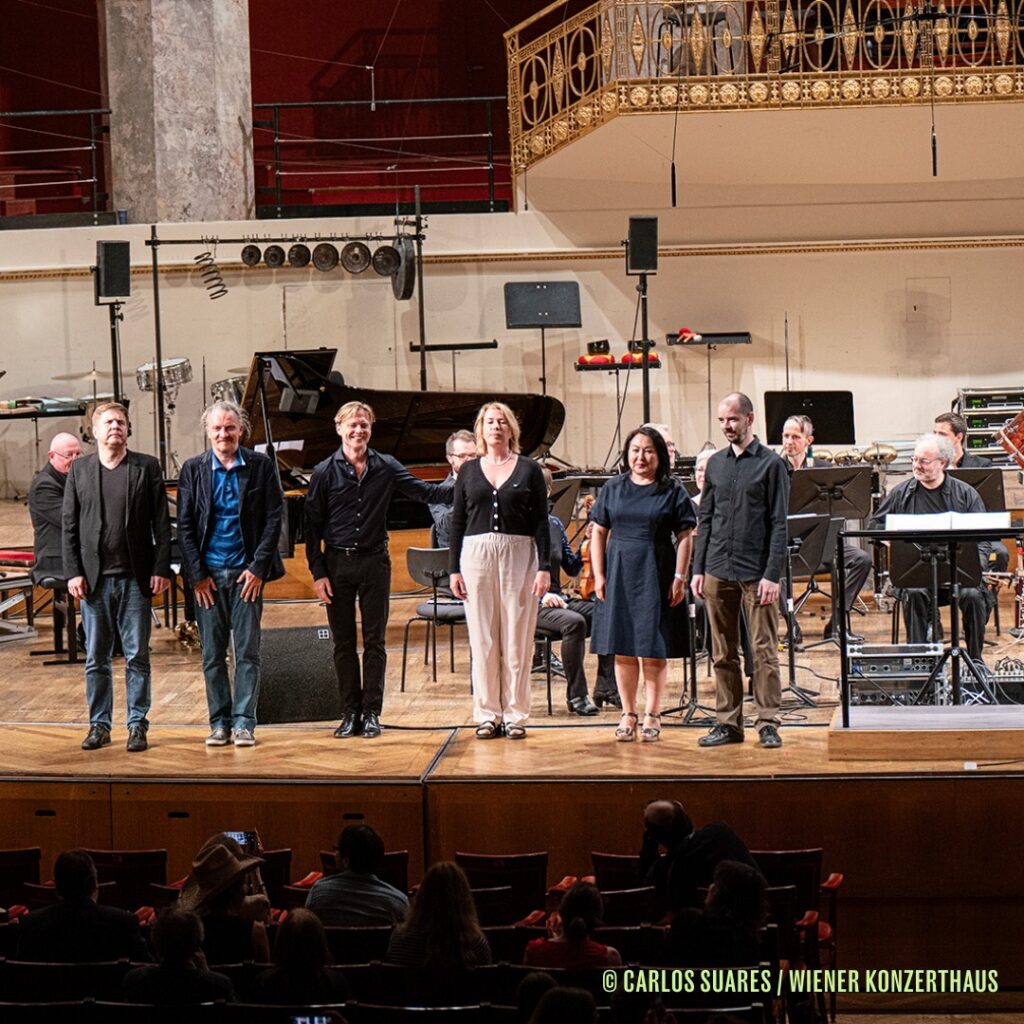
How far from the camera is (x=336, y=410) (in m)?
10.2

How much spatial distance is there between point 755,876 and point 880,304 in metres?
11.2

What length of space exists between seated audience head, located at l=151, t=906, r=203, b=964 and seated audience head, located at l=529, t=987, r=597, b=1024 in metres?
0.98

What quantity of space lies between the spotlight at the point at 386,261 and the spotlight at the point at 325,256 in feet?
1.18

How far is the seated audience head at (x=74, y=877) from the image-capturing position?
Answer: 417 cm

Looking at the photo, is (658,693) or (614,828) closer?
(614,828)

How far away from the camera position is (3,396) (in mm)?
14320

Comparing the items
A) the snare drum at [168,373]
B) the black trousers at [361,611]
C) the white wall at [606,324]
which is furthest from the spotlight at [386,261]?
the black trousers at [361,611]

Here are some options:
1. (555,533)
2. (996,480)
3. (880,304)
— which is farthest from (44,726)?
(880,304)

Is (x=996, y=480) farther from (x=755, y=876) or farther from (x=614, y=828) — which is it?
(x=755, y=876)

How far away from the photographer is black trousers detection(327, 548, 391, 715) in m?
6.30

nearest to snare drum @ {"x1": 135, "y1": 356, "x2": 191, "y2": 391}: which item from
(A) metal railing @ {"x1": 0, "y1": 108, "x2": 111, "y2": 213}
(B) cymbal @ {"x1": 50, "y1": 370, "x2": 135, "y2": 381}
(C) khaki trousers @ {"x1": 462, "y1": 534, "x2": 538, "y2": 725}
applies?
(B) cymbal @ {"x1": 50, "y1": 370, "x2": 135, "y2": 381}

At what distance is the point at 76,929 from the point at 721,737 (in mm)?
2785

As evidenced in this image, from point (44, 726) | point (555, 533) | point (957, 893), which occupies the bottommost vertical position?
point (957, 893)

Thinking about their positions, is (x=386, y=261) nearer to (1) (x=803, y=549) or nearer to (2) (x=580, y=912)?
(1) (x=803, y=549)
